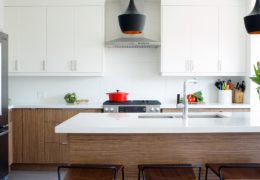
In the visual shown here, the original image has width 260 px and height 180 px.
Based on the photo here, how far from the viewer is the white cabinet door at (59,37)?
4.74 meters

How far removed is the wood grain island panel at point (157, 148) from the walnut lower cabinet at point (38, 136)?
191 cm

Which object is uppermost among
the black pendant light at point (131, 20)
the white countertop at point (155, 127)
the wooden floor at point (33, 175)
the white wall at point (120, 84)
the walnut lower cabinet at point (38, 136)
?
the black pendant light at point (131, 20)

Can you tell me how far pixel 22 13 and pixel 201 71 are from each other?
2839mm

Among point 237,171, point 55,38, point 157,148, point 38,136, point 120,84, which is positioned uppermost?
point 55,38

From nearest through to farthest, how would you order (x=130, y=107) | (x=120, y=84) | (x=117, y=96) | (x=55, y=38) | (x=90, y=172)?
(x=90, y=172), (x=130, y=107), (x=117, y=96), (x=55, y=38), (x=120, y=84)

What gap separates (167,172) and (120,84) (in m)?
2.99

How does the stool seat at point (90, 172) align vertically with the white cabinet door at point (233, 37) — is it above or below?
below

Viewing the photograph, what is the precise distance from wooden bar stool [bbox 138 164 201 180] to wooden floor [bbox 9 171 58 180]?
225 centimetres

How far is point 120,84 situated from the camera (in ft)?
16.9

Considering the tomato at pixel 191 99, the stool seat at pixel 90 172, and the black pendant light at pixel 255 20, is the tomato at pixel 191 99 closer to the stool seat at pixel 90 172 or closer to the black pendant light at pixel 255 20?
the black pendant light at pixel 255 20

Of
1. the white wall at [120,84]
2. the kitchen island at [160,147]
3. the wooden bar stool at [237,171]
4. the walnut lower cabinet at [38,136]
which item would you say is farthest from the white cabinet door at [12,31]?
the wooden bar stool at [237,171]

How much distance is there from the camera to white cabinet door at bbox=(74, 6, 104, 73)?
4.73 meters

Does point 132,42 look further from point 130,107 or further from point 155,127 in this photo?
point 155,127

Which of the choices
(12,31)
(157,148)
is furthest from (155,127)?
(12,31)
